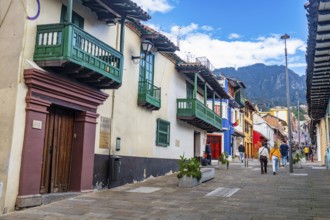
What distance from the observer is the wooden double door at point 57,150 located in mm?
9758

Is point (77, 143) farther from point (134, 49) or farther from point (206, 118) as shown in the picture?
point (206, 118)

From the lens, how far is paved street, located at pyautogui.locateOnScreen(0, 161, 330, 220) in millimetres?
7668

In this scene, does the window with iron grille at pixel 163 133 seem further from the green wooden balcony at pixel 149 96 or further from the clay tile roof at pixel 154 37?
the clay tile roof at pixel 154 37

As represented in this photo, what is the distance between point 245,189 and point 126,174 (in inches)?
167

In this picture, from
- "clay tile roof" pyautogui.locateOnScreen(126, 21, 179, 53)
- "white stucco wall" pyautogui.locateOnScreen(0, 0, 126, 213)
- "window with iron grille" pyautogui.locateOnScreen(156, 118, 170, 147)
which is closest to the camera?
"white stucco wall" pyautogui.locateOnScreen(0, 0, 126, 213)

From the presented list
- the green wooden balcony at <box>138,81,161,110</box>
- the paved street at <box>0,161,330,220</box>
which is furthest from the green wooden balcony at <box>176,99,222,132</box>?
the paved street at <box>0,161,330,220</box>

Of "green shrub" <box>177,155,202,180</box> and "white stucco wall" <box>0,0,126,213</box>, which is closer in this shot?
"white stucco wall" <box>0,0,126,213</box>

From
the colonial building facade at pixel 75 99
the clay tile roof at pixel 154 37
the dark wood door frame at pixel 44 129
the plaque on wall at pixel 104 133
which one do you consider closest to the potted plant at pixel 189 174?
the colonial building facade at pixel 75 99

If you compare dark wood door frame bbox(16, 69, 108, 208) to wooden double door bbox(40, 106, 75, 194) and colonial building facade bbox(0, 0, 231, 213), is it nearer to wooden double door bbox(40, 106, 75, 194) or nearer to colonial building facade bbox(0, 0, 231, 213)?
colonial building facade bbox(0, 0, 231, 213)

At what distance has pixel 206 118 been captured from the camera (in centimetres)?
2045

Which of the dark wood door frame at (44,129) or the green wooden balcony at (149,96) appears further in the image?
the green wooden balcony at (149,96)

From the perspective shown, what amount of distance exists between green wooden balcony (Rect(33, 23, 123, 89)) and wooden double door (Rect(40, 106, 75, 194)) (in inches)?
48.7

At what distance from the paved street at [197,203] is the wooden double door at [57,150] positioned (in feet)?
2.23

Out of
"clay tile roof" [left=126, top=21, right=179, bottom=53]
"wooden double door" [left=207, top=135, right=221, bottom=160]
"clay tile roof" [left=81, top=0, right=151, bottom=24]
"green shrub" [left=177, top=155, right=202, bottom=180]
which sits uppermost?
"clay tile roof" [left=126, top=21, right=179, bottom=53]
